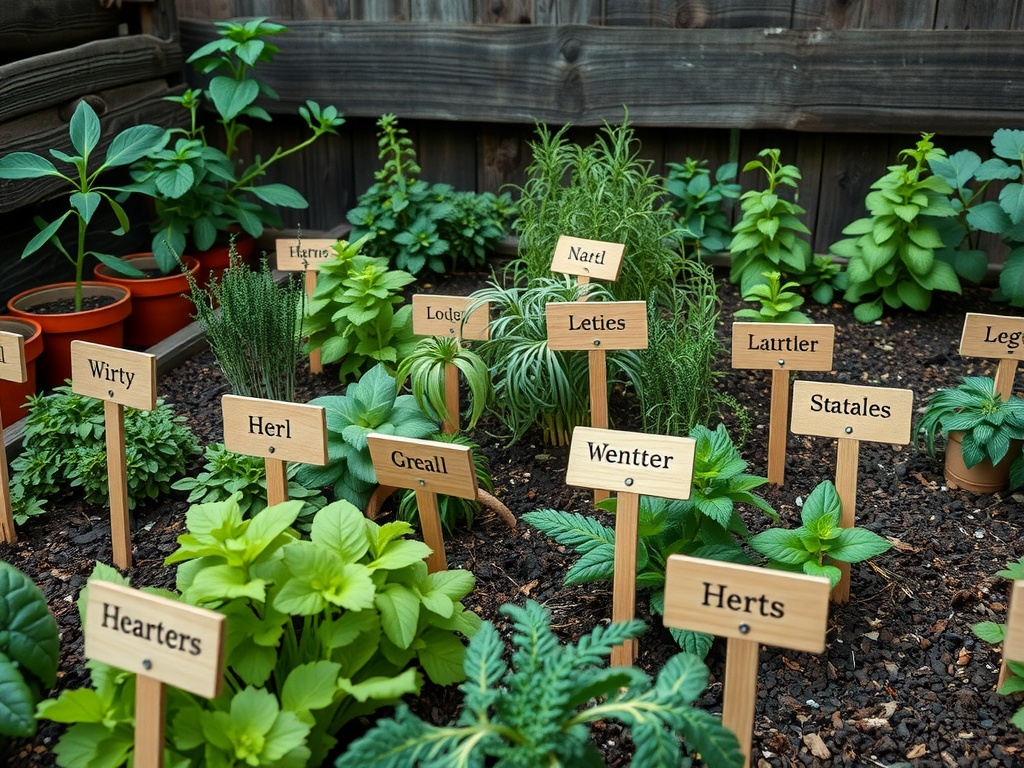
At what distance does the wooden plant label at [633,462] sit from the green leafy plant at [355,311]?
1152mm

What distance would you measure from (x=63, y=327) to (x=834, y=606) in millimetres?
2409

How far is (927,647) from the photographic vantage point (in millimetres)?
2002

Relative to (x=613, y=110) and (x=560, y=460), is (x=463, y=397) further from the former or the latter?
(x=613, y=110)

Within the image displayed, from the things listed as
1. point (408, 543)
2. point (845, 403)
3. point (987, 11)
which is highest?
point (987, 11)

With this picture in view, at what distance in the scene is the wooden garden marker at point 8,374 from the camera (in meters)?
2.21

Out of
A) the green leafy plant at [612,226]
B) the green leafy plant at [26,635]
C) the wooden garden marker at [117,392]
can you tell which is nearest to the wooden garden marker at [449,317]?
the green leafy plant at [612,226]

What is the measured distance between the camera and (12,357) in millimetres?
2227

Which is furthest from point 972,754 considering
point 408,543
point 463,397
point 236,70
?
point 236,70

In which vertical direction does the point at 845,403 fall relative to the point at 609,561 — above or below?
above

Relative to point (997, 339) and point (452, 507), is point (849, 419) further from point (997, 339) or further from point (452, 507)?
point (452, 507)

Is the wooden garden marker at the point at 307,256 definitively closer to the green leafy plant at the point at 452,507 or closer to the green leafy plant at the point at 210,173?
the green leafy plant at the point at 210,173

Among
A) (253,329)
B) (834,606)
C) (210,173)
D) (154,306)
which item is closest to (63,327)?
(154,306)

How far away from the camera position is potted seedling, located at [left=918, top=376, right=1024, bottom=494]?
2344 mm

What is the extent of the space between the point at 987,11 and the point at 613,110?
1415mm
